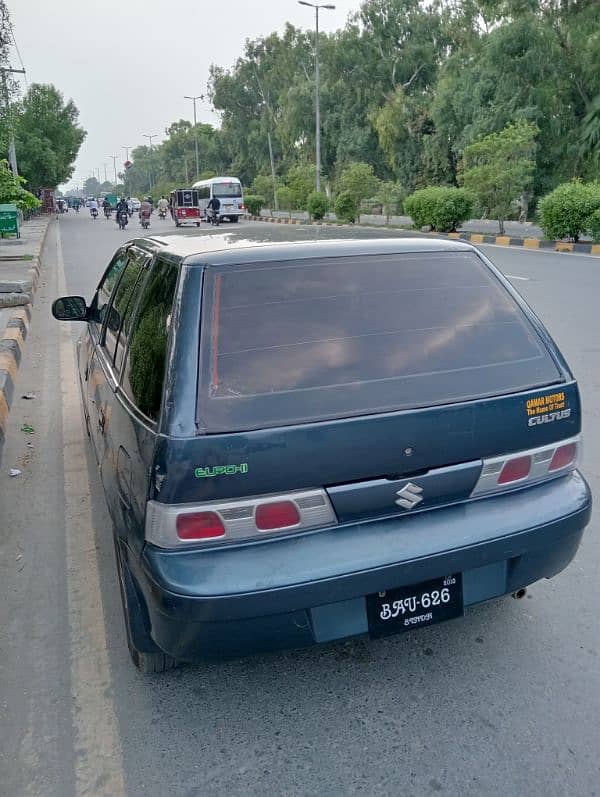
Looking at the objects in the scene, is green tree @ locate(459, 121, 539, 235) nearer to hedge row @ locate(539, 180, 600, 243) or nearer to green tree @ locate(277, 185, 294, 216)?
hedge row @ locate(539, 180, 600, 243)

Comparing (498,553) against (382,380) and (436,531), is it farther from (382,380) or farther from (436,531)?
(382,380)

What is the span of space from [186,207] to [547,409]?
40834 millimetres

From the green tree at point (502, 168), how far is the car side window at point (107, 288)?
747 inches

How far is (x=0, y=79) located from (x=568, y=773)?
19.8m

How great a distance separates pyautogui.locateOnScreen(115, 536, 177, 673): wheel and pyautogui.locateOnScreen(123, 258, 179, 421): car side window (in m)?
0.62

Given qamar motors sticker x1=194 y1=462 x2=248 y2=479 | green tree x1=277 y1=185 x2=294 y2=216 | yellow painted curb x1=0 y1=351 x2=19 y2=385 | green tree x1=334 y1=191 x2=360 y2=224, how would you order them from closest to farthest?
qamar motors sticker x1=194 y1=462 x2=248 y2=479
yellow painted curb x1=0 y1=351 x2=19 y2=385
green tree x1=334 y1=191 x2=360 y2=224
green tree x1=277 y1=185 x2=294 y2=216

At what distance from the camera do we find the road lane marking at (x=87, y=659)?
7.56 feet

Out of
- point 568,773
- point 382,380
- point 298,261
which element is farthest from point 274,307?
point 568,773

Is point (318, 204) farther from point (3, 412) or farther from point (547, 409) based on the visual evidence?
point (547, 409)

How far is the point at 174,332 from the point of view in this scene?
2.36 meters

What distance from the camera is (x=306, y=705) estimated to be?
2568 millimetres

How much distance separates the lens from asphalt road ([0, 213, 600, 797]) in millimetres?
2248

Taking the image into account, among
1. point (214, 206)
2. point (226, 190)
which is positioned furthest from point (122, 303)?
point (226, 190)

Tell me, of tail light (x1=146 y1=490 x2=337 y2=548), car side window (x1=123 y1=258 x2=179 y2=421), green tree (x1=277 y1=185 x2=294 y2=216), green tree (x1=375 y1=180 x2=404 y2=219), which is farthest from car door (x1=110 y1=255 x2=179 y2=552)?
green tree (x1=277 y1=185 x2=294 y2=216)
